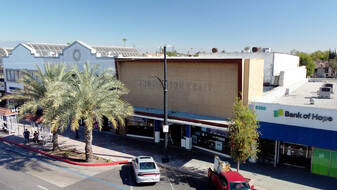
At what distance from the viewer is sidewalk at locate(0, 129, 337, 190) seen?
16.4 metres

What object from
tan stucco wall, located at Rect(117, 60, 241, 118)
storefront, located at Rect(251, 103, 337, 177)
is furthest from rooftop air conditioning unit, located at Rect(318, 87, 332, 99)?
tan stucco wall, located at Rect(117, 60, 241, 118)

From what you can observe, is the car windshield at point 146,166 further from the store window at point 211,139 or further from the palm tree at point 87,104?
the store window at point 211,139

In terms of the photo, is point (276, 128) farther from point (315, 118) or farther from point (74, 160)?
point (74, 160)

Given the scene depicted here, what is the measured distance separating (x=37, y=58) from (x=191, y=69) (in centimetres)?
2439

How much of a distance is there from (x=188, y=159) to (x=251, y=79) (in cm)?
806

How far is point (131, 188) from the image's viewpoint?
15.9 metres

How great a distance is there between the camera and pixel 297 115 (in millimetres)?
17234

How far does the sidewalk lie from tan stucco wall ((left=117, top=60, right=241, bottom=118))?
373 cm

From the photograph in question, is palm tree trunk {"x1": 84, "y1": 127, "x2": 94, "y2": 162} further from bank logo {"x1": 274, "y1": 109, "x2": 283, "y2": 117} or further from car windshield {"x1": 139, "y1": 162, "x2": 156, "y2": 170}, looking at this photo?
bank logo {"x1": 274, "y1": 109, "x2": 283, "y2": 117}

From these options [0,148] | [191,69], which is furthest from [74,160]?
[191,69]

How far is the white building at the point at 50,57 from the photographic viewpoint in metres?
29.2

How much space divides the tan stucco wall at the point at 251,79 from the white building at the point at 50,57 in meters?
14.1

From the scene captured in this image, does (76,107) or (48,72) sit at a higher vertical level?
(48,72)

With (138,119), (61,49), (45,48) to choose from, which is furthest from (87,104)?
(61,49)
